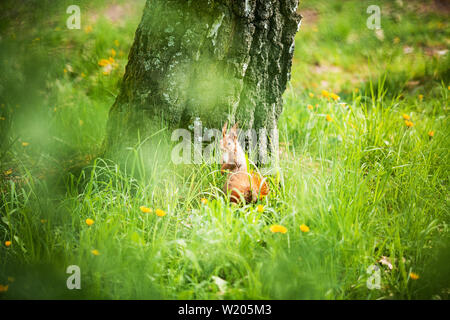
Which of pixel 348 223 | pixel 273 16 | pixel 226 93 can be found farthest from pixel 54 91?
pixel 348 223

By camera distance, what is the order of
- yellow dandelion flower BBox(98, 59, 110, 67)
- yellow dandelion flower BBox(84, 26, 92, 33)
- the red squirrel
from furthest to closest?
yellow dandelion flower BBox(84, 26, 92, 33), yellow dandelion flower BBox(98, 59, 110, 67), the red squirrel

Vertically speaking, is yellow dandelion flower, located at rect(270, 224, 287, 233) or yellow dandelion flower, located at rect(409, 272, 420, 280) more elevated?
yellow dandelion flower, located at rect(270, 224, 287, 233)

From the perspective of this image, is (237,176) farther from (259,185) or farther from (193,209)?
(193,209)

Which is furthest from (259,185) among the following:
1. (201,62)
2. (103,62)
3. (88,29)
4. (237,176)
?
(88,29)

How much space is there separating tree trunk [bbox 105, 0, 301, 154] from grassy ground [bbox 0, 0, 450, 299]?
0.29 meters

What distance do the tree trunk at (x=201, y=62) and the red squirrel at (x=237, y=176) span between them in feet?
0.71

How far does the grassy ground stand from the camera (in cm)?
164

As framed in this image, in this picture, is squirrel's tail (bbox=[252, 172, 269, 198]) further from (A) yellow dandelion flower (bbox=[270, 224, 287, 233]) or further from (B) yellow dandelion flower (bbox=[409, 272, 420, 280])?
(B) yellow dandelion flower (bbox=[409, 272, 420, 280])

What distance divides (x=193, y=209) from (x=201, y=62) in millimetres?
947

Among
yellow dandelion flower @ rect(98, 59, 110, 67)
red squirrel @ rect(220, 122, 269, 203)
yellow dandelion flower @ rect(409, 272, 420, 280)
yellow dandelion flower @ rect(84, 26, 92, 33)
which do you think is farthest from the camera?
yellow dandelion flower @ rect(84, 26, 92, 33)

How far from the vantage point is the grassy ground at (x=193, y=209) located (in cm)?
164

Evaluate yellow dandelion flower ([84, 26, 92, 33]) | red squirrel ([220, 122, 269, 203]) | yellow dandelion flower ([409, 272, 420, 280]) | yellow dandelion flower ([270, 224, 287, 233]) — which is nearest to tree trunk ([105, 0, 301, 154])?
red squirrel ([220, 122, 269, 203])

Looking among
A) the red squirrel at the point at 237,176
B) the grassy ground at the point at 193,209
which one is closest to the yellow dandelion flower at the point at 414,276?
the grassy ground at the point at 193,209

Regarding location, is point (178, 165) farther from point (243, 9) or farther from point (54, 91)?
point (54, 91)
